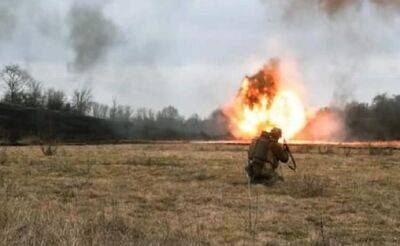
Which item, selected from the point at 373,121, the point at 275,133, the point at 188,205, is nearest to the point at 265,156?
the point at 275,133

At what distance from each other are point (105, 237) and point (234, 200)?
27.1 feet

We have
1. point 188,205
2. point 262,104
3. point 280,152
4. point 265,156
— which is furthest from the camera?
point 262,104

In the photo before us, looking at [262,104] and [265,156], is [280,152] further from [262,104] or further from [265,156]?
[262,104]

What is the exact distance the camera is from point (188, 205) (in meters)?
17.0

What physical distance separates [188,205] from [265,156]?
5.75m

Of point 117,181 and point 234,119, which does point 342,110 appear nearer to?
point 234,119

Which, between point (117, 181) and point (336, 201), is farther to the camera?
point (117, 181)

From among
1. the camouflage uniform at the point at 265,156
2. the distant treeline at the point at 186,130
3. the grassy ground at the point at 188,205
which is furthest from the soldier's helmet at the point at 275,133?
the distant treeline at the point at 186,130

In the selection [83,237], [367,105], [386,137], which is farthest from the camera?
[367,105]

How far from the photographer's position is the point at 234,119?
62.3 meters

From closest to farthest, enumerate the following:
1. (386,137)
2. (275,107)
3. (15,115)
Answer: (275,107) < (386,137) < (15,115)

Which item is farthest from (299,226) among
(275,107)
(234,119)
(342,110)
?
(342,110)

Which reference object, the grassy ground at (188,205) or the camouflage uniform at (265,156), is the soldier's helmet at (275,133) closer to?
the camouflage uniform at (265,156)

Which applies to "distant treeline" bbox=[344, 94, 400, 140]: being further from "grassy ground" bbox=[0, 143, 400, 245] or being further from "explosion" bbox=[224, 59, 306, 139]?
"grassy ground" bbox=[0, 143, 400, 245]
